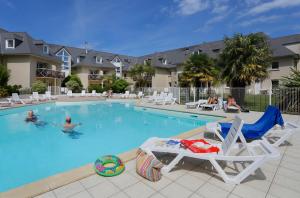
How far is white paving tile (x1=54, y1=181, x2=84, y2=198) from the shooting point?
277cm

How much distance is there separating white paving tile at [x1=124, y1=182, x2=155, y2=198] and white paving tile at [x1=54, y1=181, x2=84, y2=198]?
2.46 ft

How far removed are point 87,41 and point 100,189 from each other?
42.3 m

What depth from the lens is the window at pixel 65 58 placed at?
35.2 m

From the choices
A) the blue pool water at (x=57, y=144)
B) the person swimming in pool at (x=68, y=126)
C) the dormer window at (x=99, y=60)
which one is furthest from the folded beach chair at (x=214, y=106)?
the dormer window at (x=99, y=60)

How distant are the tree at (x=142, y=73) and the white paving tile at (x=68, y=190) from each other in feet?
94.8

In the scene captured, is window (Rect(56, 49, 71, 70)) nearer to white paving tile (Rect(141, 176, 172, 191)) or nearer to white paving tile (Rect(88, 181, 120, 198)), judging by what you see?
white paving tile (Rect(88, 181, 120, 198))

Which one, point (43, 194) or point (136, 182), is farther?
point (136, 182)


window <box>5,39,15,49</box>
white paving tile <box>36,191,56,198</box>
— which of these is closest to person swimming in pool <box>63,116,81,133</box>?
white paving tile <box>36,191,56,198</box>

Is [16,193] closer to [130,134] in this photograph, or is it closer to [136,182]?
[136,182]

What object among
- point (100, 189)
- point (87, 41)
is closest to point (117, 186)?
point (100, 189)

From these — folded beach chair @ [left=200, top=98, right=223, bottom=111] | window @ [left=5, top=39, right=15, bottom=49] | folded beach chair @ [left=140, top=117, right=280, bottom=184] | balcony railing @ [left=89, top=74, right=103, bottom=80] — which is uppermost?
window @ [left=5, top=39, right=15, bottom=49]

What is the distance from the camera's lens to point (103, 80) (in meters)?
36.6

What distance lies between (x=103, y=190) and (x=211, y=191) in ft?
5.50

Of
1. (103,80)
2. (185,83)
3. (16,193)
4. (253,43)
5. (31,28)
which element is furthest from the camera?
(103,80)
